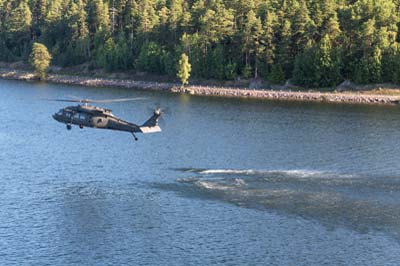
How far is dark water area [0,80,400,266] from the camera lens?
2494 inches

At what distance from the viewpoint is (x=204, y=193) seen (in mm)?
78062

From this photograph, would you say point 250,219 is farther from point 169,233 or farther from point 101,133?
point 101,133

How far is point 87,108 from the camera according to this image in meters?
78.9

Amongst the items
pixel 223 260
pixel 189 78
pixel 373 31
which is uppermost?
pixel 373 31

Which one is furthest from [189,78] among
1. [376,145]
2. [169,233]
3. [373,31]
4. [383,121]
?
[169,233]

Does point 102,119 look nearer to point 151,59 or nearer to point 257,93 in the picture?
point 257,93

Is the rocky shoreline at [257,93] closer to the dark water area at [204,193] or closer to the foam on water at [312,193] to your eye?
the dark water area at [204,193]

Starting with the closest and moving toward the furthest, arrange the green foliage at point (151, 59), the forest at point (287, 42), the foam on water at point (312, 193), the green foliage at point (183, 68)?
the foam on water at point (312, 193) < the forest at point (287, 42) < the green foliage at point (183, 68) < the green foliage at point (151, 59)

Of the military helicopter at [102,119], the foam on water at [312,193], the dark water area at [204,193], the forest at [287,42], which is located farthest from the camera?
the forest at [287,42]

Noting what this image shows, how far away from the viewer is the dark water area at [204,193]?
63.3 meters

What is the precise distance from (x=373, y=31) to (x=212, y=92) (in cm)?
4364

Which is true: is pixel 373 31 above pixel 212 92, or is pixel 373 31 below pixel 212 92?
above

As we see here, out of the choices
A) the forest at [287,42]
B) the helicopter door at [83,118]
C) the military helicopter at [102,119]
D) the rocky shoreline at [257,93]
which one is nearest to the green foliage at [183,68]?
the rocky shoreline at [257,93]

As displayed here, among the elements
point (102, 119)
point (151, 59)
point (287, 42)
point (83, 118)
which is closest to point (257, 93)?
point (287, 42)
